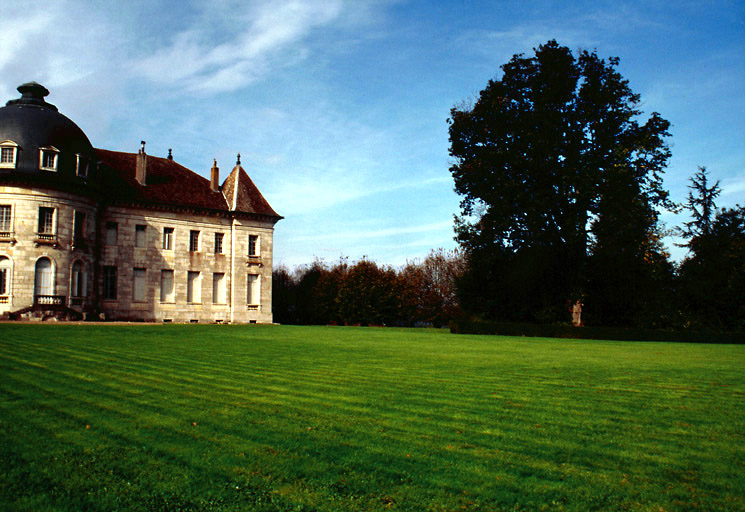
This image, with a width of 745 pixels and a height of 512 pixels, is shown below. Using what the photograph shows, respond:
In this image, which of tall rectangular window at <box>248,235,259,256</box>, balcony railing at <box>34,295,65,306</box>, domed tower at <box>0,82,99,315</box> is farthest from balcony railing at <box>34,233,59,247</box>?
tall rectangular window at <box>248,235,259,256</box>

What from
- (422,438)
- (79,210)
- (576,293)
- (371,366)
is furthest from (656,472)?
Answer: (79,210)

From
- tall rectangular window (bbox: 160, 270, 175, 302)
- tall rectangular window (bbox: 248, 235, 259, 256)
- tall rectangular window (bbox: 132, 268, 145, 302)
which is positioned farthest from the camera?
tall rectangular window (bbox: 248, 235, 259, 256)

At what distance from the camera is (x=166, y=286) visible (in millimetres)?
45688

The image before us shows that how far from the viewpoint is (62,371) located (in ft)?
30.6

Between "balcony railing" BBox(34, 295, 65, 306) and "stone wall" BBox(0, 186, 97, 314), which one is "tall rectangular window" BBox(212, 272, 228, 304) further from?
"balcony railing" BBox(34, 295, 65, 306)

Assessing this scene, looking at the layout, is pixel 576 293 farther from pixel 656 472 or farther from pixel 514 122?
pixel 656 472

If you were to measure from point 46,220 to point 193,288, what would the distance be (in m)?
12.3

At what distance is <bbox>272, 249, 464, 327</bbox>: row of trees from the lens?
5597 cm

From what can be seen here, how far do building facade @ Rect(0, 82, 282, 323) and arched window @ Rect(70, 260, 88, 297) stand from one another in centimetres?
7

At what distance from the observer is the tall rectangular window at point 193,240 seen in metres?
47.3

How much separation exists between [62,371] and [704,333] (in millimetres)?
32149

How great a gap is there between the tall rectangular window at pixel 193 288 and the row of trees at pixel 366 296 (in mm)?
13558

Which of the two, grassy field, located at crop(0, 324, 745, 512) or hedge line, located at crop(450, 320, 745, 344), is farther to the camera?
hedge line, located at crop(450, 320, 745, 344)

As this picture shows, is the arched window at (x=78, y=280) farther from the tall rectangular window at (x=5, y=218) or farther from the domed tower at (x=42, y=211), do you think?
the tall rectangular window at (x=5, y=218)
